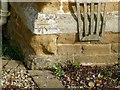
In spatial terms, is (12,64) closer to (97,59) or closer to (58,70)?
(58,70)

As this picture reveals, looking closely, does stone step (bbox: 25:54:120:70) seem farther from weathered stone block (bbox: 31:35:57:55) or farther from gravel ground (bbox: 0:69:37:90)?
gravel ground (bbox: 0:69:37:90)

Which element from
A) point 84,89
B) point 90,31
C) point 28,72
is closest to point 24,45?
point 28,72

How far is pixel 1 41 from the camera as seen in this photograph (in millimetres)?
6141

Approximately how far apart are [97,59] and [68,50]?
383 mm

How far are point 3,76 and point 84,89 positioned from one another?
956mm

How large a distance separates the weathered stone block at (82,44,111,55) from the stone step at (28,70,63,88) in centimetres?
53

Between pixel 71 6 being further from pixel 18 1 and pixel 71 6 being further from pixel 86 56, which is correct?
pixel 18 1

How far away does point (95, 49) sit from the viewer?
16.3ft

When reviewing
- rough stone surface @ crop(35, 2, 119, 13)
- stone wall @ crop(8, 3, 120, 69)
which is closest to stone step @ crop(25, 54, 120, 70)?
stone wall @ crop(8, 3, 120, 69)

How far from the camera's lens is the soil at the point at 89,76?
14.6 ft

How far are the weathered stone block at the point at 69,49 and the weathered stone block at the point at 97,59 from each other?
0.23 ft

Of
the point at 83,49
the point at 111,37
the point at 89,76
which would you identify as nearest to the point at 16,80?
the point at 89,76

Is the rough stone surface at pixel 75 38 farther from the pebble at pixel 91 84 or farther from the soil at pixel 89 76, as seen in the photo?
the pebble at pixel 91 84

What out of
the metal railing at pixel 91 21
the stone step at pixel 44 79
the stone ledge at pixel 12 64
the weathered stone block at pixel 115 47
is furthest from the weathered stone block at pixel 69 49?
the stone ledge at pixel 12 64
